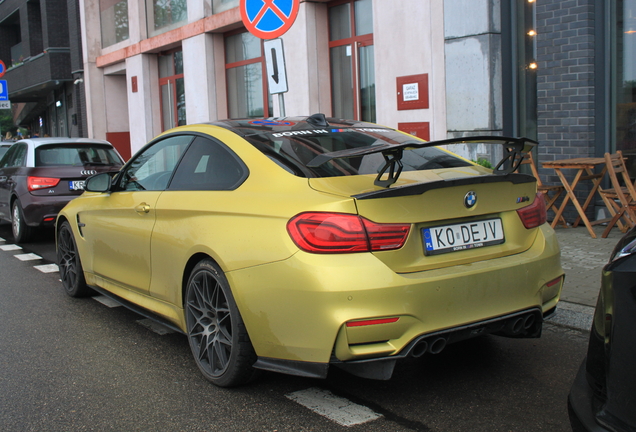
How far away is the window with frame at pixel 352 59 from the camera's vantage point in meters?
11.2

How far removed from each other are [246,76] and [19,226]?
634 cm

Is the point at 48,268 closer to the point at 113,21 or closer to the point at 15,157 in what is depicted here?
the point at 15,157

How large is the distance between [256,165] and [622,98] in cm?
618

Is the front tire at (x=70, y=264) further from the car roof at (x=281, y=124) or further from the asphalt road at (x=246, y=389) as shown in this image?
the car roof at (x=281, y=124)

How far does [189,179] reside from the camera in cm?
421

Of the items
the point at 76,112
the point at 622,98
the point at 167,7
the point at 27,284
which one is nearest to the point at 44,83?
the point at 76,112

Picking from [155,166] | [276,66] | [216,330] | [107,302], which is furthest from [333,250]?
[276,66]

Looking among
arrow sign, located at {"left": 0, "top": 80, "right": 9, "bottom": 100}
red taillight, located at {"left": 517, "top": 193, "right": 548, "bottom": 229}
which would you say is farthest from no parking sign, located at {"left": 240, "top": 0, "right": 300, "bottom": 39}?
arrow sign, located at {"left": 0, "top": 80, "right": 9, "bottom": 100}

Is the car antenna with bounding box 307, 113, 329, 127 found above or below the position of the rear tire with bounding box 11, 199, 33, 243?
above

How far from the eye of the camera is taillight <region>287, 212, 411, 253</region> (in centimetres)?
308

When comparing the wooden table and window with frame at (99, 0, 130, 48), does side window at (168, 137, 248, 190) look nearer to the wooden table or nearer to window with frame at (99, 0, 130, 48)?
the wooden table

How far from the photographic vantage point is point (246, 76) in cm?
1453

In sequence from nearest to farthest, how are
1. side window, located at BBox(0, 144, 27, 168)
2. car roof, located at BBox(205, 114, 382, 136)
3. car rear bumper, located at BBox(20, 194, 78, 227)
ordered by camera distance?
car roof, located at BBox(205, 114, 382, 136) → car rear bumper, located at BBox(20, 194, 78, 227) → side window, located at BBox(0, 144, 27, 168)

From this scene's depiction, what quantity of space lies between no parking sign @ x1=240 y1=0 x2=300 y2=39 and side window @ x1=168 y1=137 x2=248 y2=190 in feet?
9.16
